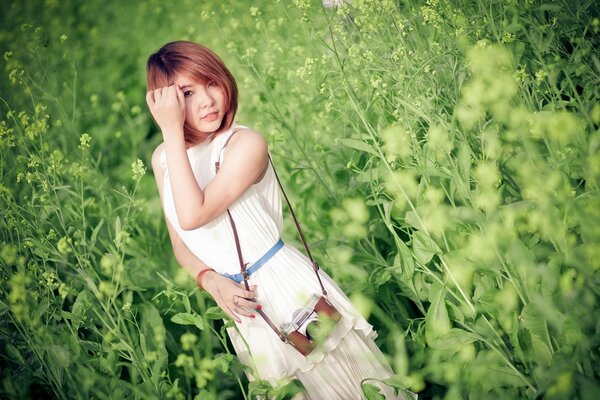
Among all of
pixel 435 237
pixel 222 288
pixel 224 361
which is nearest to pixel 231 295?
pixel 222 288

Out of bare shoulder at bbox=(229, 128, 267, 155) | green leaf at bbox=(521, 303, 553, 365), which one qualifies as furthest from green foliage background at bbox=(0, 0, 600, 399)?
bare shoulder at bbox=(229, 128, 267, 155)

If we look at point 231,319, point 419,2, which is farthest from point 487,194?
point 419,2

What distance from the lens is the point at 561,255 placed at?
1133mm

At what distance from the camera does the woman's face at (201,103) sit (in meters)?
1.20

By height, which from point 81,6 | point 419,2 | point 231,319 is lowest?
point 231,319

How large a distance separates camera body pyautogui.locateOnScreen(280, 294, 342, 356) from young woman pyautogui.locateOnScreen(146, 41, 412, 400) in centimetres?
3

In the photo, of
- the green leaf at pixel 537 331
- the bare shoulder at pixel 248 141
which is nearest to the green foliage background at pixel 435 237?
the green leaf at pixel 537 331

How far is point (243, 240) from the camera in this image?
1201 mm

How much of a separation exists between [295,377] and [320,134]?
1.24 m

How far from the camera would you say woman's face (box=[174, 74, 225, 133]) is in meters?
1.20

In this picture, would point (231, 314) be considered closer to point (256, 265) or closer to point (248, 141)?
point (256, 265)

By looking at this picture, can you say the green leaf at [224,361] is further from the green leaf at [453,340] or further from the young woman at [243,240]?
the green leaf at [453,340]

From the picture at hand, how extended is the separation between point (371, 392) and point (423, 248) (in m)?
0.34

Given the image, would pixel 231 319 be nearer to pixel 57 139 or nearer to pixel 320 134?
pixel 320 134
